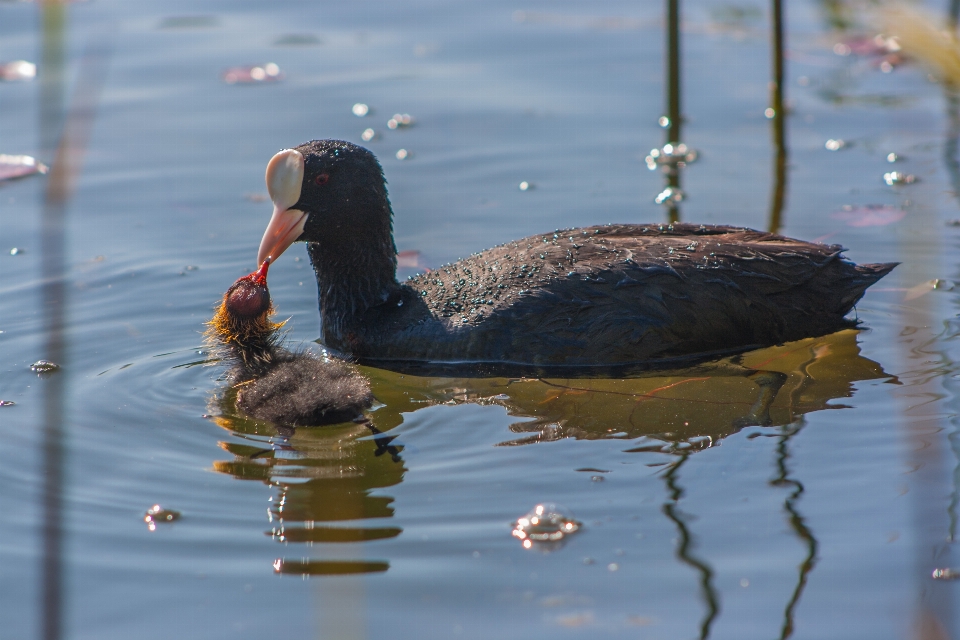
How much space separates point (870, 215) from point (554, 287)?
8.30 feet

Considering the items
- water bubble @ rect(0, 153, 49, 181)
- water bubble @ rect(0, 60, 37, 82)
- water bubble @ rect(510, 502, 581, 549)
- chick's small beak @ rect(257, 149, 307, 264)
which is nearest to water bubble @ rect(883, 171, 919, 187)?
chick's small beak @ rect(257, 149, 307, 264)

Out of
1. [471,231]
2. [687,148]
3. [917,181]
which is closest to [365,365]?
[471,231]

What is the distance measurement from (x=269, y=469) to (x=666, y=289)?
5.73ft

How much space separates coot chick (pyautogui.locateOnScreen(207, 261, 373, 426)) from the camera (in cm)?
384

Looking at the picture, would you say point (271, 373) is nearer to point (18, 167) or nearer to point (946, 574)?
point (946, 574)

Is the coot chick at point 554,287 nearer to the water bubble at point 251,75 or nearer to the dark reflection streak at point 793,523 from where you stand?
the dark reflection streak at point 793,523

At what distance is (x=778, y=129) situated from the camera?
6895 millimetres

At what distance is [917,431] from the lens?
12.6 feet

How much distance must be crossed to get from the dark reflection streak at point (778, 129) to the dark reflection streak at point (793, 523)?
7.71 ft

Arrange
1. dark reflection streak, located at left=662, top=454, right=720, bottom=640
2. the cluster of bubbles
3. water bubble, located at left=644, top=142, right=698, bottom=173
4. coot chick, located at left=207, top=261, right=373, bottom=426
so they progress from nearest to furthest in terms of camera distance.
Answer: dark reflection streak, located at left=662, top=454, right=720, bottom=640 < coot chick, located at left=207, top=261, right=373, bottom=426 < water bubble, located at left=644, top=142, right=698, bottom=173 < the cluster of bubbles

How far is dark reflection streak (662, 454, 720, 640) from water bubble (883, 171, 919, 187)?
11.4 feet

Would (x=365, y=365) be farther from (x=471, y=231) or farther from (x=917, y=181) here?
(x=917, y=181)

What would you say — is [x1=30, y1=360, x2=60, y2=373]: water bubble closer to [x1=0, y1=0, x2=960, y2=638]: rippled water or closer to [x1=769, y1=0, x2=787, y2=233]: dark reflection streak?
[x1=0, y1=0, x2=960, y2=638]: rippled water

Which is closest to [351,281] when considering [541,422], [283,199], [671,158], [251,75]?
[283,199]
